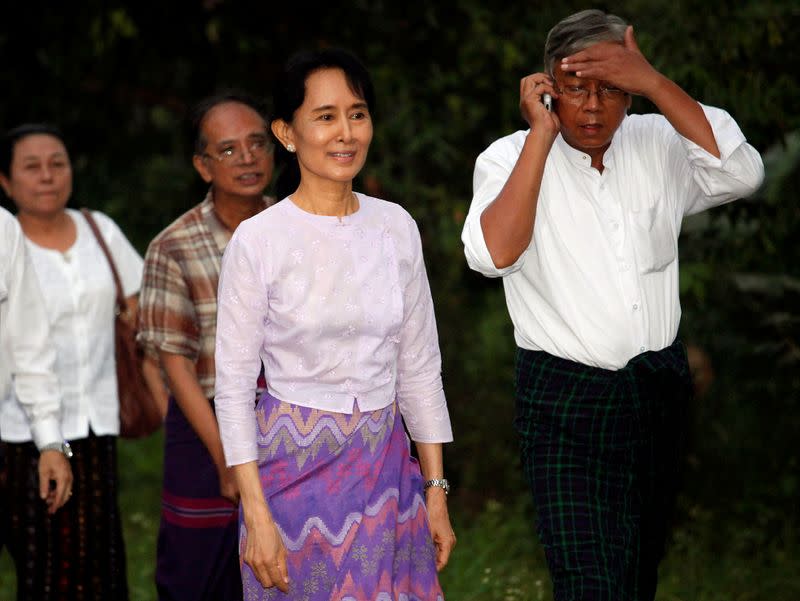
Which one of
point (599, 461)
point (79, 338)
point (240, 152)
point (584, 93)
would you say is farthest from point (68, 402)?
point (584, 93)

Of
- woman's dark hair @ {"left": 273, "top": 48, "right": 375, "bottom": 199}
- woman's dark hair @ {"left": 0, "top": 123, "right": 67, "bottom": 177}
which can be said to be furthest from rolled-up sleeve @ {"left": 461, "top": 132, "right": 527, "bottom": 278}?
woman's dark hair @ {"left": 0, "top": 123, "right": 67, "bottom": 177}

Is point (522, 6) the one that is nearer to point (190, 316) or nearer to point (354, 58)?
point (190, 316)

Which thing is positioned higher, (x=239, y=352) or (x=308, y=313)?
(x=308, y=313)

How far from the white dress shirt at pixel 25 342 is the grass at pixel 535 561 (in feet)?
8.54

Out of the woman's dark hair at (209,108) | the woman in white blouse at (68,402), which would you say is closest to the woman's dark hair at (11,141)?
the woman in white blouse at (68,402)

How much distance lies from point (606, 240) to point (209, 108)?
6.24ft

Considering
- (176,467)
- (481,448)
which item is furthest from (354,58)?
(481,448)

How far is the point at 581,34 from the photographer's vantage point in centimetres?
451

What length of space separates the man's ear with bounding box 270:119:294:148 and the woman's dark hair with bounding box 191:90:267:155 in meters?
1.34

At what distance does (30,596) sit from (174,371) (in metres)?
1.40

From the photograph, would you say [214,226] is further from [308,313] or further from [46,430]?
[308,313]

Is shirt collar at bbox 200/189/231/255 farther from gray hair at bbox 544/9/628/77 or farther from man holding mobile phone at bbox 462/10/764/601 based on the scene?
gray hair at bbox 544/9/628/77

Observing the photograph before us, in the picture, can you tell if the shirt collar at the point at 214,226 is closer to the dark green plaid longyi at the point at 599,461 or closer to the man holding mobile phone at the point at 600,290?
the man holding mobile phone at the point at 600,290

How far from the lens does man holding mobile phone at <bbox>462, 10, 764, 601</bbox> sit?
14.8 feet
